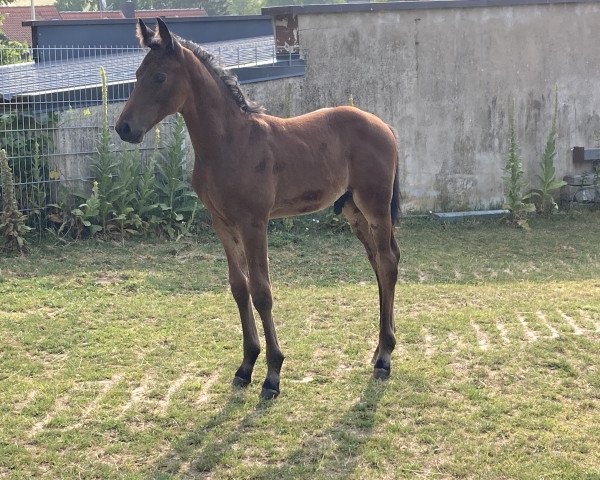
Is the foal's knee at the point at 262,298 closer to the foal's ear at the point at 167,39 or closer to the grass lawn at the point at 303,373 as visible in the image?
the grass lawn at the point at 303,373

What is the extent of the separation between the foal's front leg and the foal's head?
94 cm

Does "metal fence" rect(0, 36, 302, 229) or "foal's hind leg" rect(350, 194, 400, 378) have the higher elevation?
"metal fence" rect(0, 36, 302, 229)

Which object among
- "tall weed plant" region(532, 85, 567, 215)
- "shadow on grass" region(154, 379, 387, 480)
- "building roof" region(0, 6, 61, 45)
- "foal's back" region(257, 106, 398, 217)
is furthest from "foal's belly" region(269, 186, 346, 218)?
"building roof" region(0, 6, 61, 45)

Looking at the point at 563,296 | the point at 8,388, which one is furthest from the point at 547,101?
the point at 8,388

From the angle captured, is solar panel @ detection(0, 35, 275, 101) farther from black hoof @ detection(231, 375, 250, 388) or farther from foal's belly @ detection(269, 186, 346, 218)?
black hoof @ detection(231, 375, 250, 388)

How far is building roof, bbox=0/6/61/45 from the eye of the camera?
41.0 m

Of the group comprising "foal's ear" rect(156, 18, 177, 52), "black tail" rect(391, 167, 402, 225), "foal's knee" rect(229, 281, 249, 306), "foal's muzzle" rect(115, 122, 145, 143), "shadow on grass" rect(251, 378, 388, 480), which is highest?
"foal's ear" rect(156, 18, 177, 52)

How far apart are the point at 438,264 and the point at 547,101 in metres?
4.86

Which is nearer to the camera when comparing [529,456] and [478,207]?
[529,456]

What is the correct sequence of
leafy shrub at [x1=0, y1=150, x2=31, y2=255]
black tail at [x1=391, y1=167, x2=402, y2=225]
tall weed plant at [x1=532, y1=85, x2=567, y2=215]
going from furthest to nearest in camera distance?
tall weed plant at [x1=532, y1=85, x2=567, y2=215] < leafy shrub at [x1=0, y1=150, x2=31, y2=255] < black tail at [x1=391, y1=167, x2=402, y2=225]

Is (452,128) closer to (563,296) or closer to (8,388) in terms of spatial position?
(563,296)

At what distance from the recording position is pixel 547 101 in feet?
40.2

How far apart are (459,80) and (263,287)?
8.01m

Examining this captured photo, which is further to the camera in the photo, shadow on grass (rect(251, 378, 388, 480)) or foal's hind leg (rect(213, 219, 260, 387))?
foal's hind leg (rect(213, 219, 260, 387))
